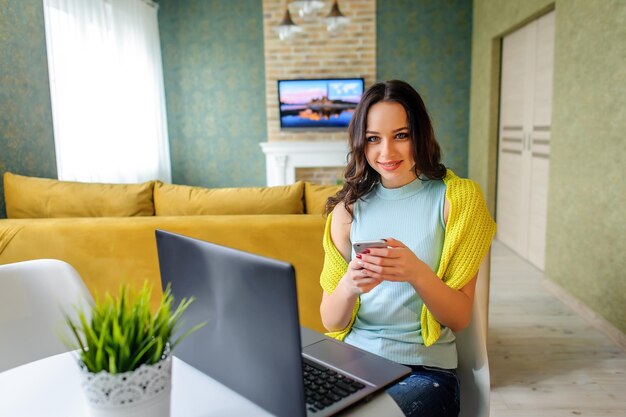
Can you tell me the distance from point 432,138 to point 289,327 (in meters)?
0.70

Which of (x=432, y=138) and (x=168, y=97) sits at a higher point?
(x=168, y=97)

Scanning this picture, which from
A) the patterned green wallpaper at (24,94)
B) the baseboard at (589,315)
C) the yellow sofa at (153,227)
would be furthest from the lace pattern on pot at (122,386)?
the patterned green wallpaper at (24,94)

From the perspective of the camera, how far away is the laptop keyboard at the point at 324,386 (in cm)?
74

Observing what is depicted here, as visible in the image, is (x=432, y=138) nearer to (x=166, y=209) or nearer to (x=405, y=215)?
(x=405, y=215)

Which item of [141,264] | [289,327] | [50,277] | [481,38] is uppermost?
[481,38]

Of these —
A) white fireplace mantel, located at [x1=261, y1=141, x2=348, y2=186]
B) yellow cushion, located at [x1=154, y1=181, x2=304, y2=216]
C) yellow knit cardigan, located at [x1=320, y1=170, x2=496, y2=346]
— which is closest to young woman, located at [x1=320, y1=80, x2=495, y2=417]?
yellow knit cardigan, located at [x1=320, y1=170, x2=496, y2=346]

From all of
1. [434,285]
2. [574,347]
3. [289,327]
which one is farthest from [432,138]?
[574,347]

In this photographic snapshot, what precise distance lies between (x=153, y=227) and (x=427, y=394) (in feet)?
4.72

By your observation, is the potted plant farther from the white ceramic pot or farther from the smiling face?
the smiling face

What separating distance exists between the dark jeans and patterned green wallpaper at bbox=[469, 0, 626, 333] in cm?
199

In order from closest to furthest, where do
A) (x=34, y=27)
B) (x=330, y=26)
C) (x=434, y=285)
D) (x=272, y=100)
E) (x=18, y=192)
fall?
1. (x=434, y=285)
2. (x=18, y=192)
3. (x=34, y=27)
4. (x=330, y=26)
5. (x=272, y=100)

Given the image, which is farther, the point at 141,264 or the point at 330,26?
the point at 330,26

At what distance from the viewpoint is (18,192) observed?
7.85ft

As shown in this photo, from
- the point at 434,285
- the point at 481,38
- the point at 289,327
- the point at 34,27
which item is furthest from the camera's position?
the point at 481,38
